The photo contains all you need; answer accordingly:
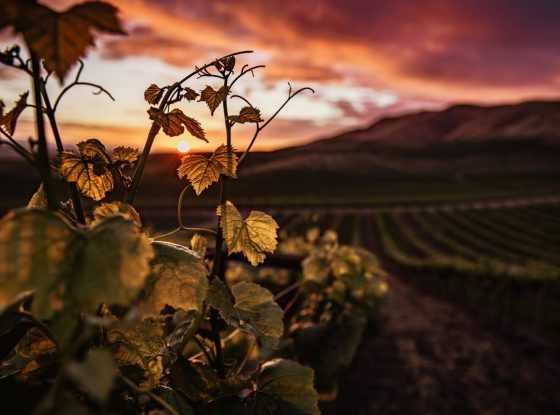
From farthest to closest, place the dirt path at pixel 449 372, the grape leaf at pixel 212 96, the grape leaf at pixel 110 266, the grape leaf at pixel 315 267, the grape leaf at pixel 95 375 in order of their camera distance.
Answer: the dirt path at pixel 449 372 → the grape leaf at pixel 315 267 → the grape leaf at pixel 212 96 → the grape leaf at pixel 110 266 → the grape leaf at pixel 95 375

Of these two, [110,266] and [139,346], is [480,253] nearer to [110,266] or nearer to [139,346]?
[139,346]

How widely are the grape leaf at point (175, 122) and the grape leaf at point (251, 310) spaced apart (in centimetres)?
Result: 34

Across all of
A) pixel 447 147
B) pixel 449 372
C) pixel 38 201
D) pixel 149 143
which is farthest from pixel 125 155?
pixel 447 147

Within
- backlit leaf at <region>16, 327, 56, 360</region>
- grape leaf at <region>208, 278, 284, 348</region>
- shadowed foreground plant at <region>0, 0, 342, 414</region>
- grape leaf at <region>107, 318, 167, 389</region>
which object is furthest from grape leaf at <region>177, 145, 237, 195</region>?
backlit leaf at <region>16, 327, 56, 360</region>

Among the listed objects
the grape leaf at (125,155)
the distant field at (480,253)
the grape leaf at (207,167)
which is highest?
the grape leaf at (125,155)

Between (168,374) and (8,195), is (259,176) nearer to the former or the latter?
(8,195)

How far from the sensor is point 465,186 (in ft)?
328

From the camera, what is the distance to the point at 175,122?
937 mm

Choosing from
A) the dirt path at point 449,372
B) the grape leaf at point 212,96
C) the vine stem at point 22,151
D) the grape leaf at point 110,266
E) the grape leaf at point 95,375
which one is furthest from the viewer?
the dirt path at point 449,372

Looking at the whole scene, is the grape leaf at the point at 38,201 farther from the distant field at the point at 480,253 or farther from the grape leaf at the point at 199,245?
the distant field at the point at 480,253

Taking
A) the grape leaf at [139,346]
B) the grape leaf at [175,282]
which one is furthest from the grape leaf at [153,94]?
the grape leaf at [139,346]

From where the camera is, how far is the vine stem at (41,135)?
64 centimetres

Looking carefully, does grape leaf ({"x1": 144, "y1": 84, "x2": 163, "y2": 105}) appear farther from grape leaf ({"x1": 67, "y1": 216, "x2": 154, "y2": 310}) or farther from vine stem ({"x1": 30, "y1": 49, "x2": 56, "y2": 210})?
grape leaf ({"x1": 67, "y1": 216, "x2": 154, "y2": 310})

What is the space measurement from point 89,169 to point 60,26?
1.19 ft
